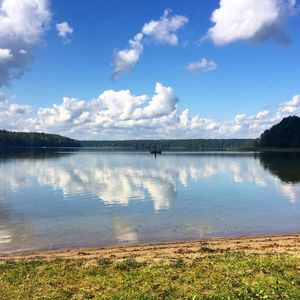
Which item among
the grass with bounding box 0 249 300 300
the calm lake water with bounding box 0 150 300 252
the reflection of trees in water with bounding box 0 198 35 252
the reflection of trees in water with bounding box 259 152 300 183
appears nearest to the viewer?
the grass with bounding box 0 249 300 300

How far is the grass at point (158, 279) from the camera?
38.1 feet

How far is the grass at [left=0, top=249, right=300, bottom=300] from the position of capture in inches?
457

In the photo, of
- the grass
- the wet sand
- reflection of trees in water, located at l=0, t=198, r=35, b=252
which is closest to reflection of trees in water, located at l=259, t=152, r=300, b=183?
the wet sand

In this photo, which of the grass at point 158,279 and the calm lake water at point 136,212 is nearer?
the grass at point 158,279

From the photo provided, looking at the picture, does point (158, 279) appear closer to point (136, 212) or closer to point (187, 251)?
point (187, 251)

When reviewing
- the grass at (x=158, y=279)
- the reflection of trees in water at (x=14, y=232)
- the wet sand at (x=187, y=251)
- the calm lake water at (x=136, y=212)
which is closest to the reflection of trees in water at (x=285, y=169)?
the calm lake water at (x=136, y=212)

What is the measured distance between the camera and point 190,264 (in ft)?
49.0

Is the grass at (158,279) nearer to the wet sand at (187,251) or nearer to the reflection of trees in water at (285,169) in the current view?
the wet sand at (187,251)

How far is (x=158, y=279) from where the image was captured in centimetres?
1294

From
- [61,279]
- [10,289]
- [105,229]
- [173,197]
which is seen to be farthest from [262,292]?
[173,197]

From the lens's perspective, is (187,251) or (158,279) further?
(187,251)

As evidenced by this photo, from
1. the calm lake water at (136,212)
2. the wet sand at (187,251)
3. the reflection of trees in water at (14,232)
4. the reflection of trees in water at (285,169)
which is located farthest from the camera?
the reflection of trees in water at (285,169)

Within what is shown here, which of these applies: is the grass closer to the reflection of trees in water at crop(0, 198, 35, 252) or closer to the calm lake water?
the reflection of trees in water at crop(0, 198, 35, 252)

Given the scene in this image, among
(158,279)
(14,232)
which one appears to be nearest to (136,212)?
(14,232)
